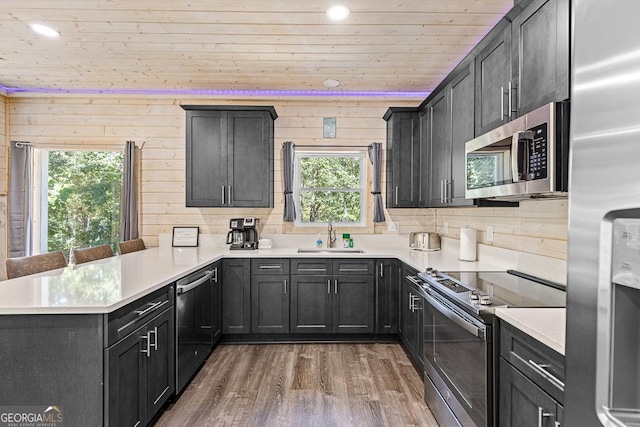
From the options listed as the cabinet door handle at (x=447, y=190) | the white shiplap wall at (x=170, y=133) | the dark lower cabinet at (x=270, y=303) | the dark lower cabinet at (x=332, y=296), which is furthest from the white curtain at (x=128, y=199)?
the cabinet door handle at (x=447, y=190)

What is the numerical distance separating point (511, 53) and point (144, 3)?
7.52 ft

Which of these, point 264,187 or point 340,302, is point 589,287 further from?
point 264,187

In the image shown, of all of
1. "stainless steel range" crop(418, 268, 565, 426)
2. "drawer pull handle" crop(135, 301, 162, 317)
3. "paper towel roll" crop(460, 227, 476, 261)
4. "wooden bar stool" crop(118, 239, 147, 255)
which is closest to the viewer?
"stainless steel range" crop(418, 268, 565, 426)

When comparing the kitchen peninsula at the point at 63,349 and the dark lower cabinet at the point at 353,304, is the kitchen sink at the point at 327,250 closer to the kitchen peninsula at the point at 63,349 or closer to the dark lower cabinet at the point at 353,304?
the dark lower cabinet at the point at 353,304

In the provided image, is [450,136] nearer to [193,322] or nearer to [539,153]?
[539,153]

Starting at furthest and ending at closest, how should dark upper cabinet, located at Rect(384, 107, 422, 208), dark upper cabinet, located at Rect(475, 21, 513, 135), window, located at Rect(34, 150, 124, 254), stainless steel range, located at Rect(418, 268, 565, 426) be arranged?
window, located at Rect(34, 150, 124, 254)
dark upper cabinet, located at Rect(384, 107, 422, 208)
dark upper cabinet, located at Rect(475, 21, 513, 135)
stainless steel range, located at Rect(418, 268, 565, 426)

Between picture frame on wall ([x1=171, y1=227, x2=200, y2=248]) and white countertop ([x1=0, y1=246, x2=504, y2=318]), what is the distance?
353 millimetres

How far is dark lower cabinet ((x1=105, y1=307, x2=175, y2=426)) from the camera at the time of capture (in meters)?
1.71

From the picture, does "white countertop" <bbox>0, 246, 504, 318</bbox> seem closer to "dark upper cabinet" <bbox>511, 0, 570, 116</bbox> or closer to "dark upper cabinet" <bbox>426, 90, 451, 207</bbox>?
"dark upper cabinet" <bbox>426, 90, 451, 207</bbox>

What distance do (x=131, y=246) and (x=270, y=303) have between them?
1597mm

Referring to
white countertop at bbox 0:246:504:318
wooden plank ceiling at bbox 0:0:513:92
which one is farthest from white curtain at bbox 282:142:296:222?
wooden plank ceiling at bbox 0:0:513:92

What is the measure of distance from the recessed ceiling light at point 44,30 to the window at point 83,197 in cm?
165

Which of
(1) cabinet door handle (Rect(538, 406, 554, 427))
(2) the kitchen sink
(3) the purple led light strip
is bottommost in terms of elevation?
(1) cabinet door handle (Rect(538, 406, 554, 427))

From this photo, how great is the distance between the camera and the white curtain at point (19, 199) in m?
4.09
